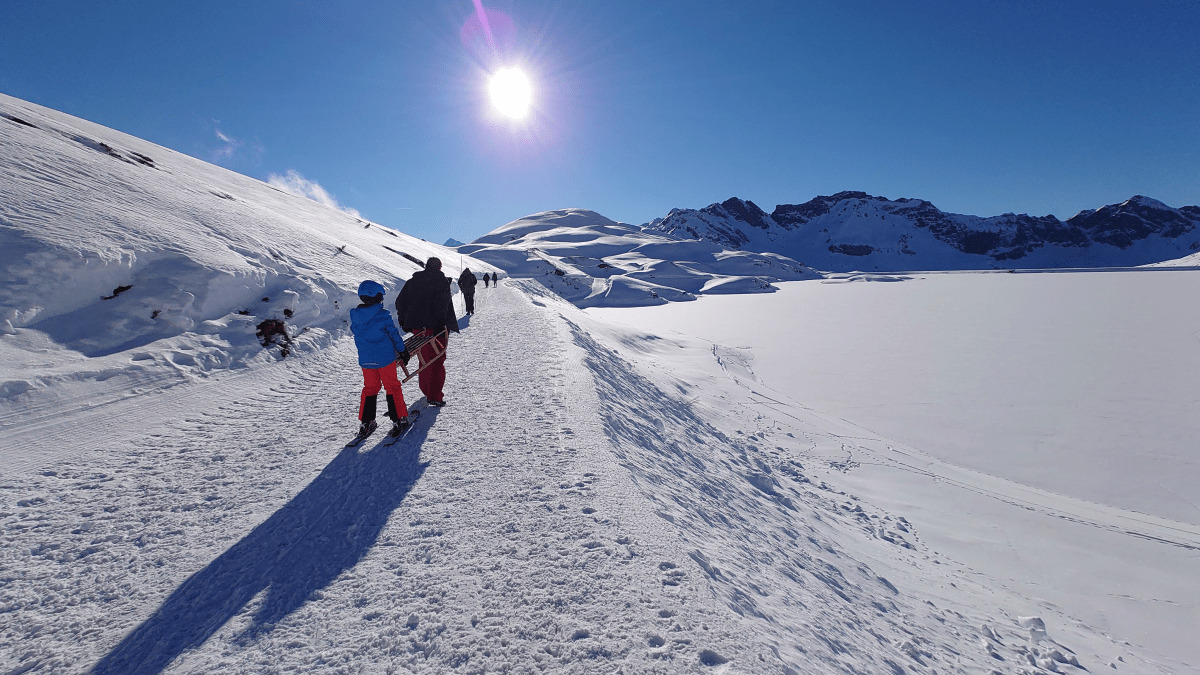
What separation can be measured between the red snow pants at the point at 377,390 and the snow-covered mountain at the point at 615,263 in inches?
2488

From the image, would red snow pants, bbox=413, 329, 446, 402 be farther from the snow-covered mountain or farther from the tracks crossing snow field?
the snow-covered mountain

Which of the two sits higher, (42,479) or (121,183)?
(121,183)

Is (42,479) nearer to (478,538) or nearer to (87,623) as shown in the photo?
(87,623)

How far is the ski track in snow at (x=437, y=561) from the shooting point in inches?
105

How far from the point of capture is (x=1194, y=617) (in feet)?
22.0

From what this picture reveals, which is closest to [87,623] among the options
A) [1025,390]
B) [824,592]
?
[824,592]

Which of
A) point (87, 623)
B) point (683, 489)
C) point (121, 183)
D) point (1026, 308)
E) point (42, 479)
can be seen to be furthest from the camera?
point (1026, 308)

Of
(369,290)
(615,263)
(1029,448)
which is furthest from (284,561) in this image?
(615,263)

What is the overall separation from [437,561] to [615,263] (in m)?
114

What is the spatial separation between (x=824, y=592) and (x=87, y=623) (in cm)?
610

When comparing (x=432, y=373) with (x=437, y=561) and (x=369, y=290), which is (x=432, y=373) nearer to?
(x=369, y=290)

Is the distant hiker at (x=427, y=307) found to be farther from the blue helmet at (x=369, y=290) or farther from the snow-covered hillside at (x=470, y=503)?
the blue helmet at (x=369, y=290)

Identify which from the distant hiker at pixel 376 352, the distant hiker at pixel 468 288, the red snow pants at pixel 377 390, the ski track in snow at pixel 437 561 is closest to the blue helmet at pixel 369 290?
the distant hiker at pixel 376 352

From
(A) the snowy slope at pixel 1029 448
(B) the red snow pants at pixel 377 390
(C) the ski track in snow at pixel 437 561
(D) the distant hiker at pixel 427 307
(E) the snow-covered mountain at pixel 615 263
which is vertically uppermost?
(E) the snow-covered mountain at pixel 615 263
